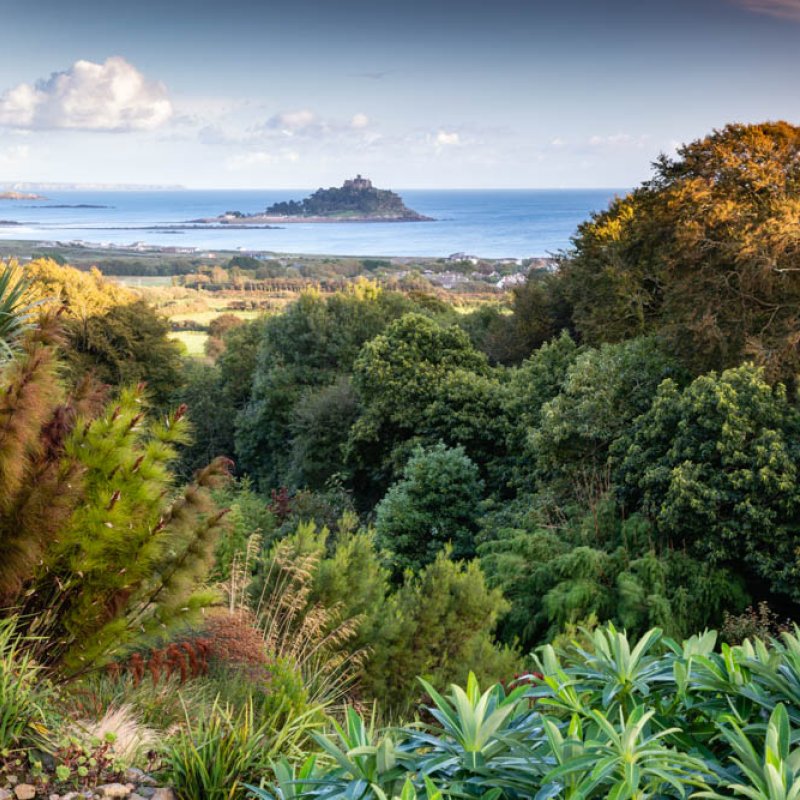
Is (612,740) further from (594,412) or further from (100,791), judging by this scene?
(594,412)

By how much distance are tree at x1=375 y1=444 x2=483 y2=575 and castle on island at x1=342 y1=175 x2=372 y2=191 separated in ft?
297

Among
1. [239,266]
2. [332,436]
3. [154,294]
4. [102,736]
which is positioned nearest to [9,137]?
[239,266]

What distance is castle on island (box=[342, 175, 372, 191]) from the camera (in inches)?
3969

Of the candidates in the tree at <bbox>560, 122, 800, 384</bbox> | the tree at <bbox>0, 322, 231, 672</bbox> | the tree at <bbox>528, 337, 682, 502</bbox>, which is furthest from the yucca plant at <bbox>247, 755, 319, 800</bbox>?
the tree at <bbox>560, 122, 800, 384</bbox>

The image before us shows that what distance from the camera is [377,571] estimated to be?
7844mm

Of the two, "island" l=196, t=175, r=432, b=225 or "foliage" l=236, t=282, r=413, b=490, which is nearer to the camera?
"foliage" l=236, t=282, r=413, b=490

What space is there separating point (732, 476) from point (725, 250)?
15.3ft

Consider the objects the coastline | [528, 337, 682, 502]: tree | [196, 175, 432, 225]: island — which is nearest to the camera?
[528, 337, 682, 502]: tree

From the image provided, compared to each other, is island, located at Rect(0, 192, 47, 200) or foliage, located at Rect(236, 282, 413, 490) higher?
island, located at Rect(0, 192, 47, 200)

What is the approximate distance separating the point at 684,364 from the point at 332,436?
10.7 meters

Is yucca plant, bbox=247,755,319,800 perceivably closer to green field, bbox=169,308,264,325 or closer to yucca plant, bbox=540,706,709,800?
yucca plant, bbox=540,706,709,800

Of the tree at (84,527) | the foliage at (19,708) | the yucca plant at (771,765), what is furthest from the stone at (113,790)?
the yucca plant at (771,765)

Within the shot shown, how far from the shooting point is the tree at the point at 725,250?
485 inches

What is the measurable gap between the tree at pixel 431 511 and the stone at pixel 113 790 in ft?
34.7
